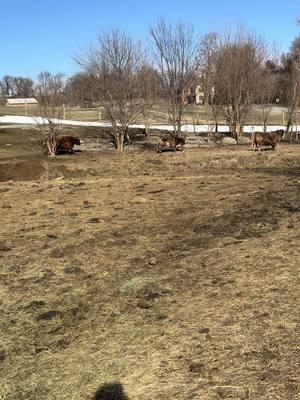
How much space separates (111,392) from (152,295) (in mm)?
1513

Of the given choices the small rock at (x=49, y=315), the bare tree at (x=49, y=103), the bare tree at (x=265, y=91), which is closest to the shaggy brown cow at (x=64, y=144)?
the bare tree at (x=49, y=103)

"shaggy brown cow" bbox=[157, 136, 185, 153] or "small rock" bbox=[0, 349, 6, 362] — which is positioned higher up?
"shaggy brown cow" bbox=[157, 136, 185, 153]

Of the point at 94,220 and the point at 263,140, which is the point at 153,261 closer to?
the point at 94,220

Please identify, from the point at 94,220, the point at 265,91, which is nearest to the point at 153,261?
the point at 94,220

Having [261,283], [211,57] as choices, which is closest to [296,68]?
[211,57]

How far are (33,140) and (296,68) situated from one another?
13.1 m

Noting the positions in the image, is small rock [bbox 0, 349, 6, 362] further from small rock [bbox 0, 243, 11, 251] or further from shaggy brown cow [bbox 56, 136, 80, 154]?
shaggy brown cow [bbox 56, 136, 80, 154]

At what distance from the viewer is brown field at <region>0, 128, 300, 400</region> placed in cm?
344

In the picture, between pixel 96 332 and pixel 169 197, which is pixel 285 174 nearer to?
pixel 169 197

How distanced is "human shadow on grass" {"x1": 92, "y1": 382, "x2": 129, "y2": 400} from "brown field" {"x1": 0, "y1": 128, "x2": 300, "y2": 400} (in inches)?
0.9

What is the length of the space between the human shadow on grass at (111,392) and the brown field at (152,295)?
0.02 metres

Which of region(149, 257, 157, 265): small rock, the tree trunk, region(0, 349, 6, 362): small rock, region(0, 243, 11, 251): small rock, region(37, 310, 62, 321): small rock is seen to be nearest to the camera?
region(0, 349, 6, 362): small rock

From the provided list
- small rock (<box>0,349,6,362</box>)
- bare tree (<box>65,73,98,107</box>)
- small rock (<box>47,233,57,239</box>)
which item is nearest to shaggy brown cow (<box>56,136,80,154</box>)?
bare tree (<box>65,73,98,107</box>)

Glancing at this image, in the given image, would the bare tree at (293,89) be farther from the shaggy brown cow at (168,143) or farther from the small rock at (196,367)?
the small rock at (196,367)
